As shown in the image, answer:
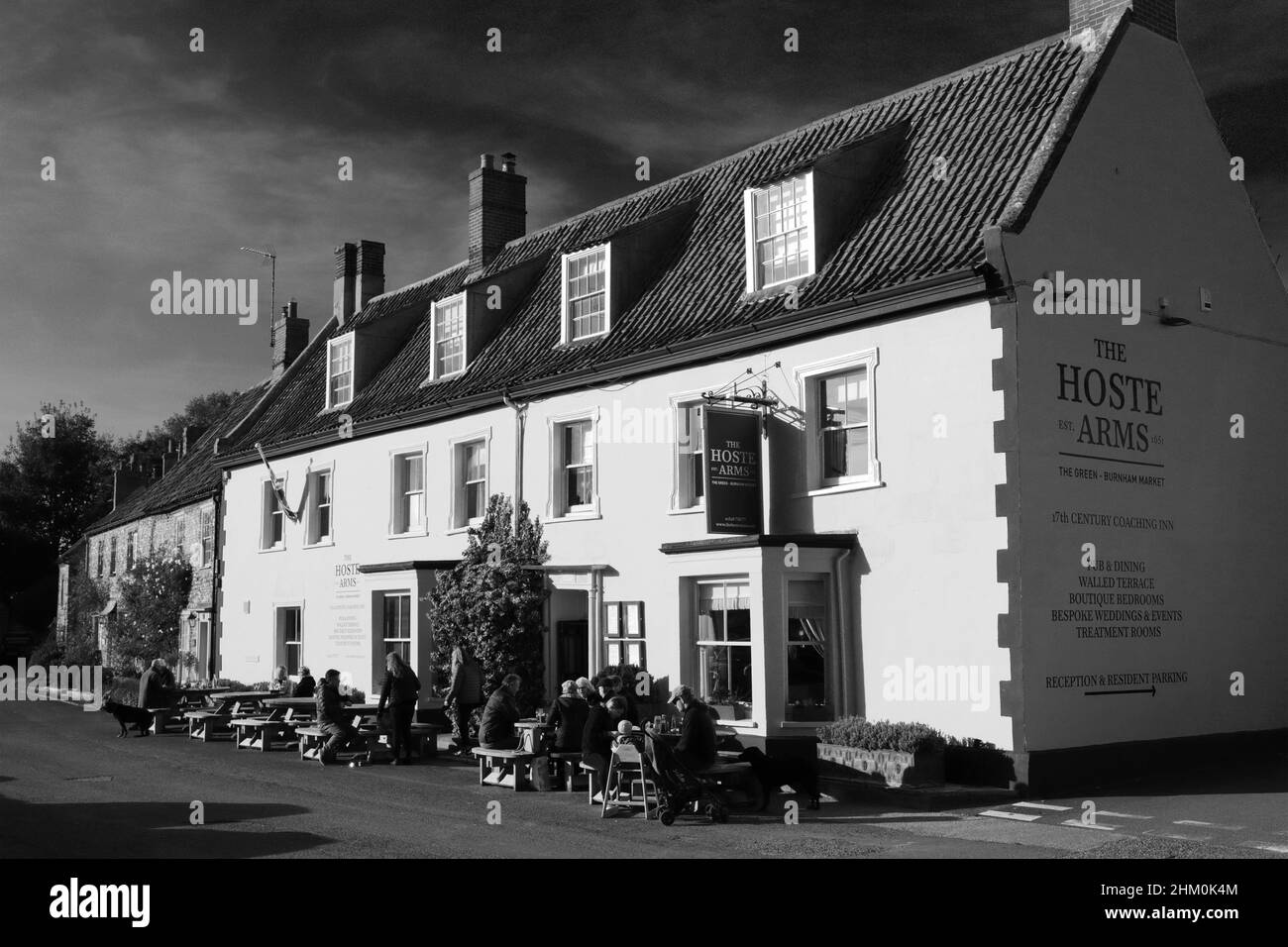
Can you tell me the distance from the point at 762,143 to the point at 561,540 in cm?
863

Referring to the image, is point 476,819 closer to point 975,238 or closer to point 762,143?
point 975,238

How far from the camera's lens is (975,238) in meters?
16.0

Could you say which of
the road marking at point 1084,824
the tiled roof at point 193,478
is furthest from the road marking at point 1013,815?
the tiled roof at point 193,478

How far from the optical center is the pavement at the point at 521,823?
37.7 ft

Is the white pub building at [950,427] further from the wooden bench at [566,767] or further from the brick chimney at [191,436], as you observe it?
the brick chimney at [191,436]

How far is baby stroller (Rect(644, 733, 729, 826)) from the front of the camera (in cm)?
1370

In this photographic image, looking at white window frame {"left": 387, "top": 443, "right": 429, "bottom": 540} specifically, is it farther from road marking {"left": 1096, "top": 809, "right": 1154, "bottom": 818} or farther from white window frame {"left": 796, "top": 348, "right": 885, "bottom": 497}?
road marking {"left": 1096, "top": 809, "right": 1154, "bottom": 818}

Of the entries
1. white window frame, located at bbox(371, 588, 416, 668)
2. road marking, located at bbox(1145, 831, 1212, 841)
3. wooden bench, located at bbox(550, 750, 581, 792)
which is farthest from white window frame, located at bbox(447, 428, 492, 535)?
road marking, located at bbox(1145, 831, 1212, 841)

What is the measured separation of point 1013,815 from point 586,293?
511 inches

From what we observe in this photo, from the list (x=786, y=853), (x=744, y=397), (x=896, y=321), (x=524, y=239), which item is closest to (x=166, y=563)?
(x=524, y=239)

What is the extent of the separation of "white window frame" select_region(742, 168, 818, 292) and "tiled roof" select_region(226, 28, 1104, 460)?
215 mm

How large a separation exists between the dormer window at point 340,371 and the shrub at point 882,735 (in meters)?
16.9

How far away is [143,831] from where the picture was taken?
1260 centimetres

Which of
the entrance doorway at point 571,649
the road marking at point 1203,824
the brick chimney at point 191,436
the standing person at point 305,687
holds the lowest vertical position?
the road marking at point 1203,824
